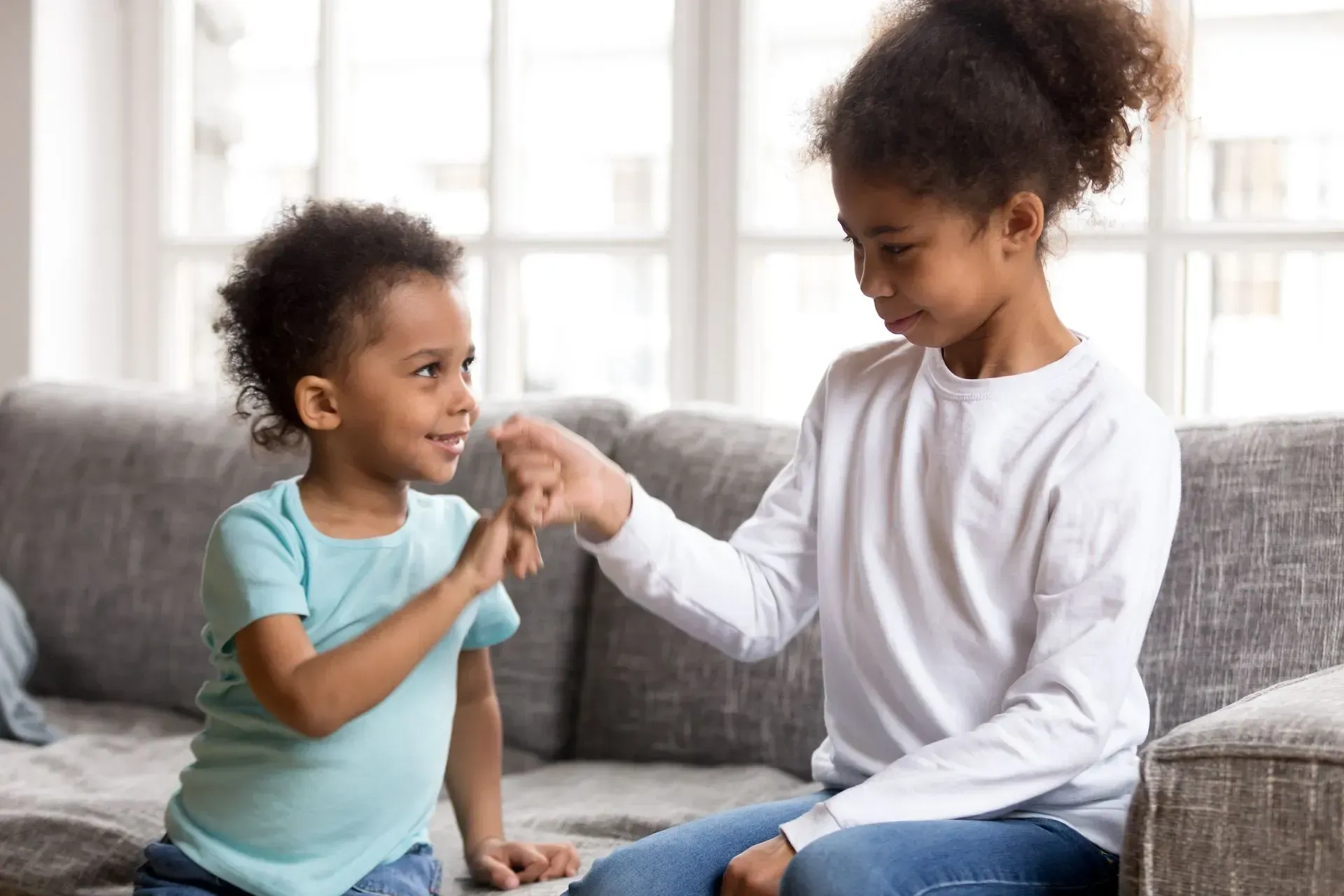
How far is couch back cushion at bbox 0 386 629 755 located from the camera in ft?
7.50

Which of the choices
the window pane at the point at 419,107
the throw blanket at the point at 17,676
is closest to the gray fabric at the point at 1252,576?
the throw blanket at the point at 17,676

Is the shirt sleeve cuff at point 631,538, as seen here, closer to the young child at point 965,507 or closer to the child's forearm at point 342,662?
the young child at point 965,507

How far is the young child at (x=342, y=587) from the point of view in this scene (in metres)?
1.37

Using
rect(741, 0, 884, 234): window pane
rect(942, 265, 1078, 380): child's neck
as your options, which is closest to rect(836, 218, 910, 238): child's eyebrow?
rect(942, 265, 1078, 380): child's neck

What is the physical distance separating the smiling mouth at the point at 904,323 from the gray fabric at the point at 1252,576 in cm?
53

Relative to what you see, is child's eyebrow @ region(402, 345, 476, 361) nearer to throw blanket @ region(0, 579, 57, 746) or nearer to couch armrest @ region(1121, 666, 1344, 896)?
couch armrest @ region(1121, 666, 1344, 896)

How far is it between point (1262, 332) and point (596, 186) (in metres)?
1.22

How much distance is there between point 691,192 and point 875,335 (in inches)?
16.2

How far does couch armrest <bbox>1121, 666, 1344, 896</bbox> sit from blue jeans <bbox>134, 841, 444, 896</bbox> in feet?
2.22

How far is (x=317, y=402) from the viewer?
147 centimetres

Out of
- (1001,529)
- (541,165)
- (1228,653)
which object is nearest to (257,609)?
(1001,529)

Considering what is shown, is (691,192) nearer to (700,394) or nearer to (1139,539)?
(700,394)

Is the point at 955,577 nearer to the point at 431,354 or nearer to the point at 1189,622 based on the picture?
the point at 1189,622

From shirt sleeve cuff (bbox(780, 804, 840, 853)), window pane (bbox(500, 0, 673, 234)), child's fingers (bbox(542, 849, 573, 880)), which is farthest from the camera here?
window pane (bbox(500, 0, 673, 234))
